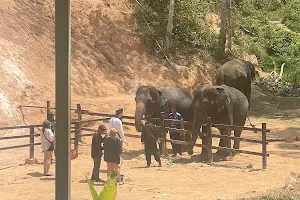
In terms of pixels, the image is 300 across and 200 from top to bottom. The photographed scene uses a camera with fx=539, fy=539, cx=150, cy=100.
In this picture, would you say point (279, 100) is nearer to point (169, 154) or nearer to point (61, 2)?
point (169, 154)

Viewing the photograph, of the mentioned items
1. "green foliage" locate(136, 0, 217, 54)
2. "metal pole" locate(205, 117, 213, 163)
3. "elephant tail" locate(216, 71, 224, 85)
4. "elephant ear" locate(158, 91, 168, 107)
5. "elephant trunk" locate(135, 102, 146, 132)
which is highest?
"green foliage" locate(136, 0, 217, 54)

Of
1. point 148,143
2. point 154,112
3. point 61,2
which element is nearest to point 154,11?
point 154,112

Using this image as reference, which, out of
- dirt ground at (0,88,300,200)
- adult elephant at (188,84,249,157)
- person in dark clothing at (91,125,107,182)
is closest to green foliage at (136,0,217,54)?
dirt ground at (0,88,300,200)

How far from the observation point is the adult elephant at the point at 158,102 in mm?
13891

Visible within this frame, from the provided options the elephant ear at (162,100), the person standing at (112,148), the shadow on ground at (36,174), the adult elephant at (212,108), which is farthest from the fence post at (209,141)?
the shadow on ground at (36,174)

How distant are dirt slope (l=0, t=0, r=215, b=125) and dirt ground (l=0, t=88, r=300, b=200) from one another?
14.8 ft

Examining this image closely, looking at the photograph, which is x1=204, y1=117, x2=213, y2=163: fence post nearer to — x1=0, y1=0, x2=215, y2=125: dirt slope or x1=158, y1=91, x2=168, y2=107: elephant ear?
x1=158, y1=91, x2=168, y2=107: elephant ear

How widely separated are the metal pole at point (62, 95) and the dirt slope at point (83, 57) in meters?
13.8

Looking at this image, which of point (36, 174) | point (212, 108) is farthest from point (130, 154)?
point (36, 174)

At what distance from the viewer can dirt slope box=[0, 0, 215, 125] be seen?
727 inches

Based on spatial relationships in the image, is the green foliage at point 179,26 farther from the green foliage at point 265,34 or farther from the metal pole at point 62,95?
the metal pole at point 62,95

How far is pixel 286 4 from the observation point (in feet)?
116

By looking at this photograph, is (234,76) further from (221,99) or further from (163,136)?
(163,136)

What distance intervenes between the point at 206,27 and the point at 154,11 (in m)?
2.74
